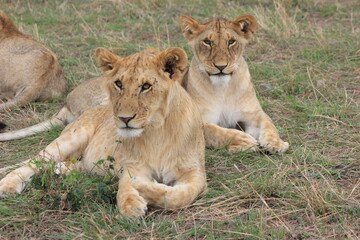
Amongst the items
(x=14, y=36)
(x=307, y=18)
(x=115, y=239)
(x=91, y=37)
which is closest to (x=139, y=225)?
(x=115, y=239)

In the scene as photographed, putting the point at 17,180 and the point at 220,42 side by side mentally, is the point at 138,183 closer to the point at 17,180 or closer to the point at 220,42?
the point at 17,180

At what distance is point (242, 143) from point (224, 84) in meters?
0.47

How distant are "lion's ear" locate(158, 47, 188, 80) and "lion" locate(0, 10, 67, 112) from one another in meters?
2.58

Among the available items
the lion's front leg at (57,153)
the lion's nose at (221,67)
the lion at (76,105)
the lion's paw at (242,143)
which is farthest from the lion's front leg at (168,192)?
the lion at (76,105)

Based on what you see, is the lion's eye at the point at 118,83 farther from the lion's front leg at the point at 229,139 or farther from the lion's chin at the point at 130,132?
the lion's front leg at the point at 229,139

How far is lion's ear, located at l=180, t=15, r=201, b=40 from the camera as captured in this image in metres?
4.45

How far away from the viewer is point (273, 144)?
3.95 metres

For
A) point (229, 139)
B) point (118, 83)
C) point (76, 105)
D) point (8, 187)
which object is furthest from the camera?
point (76, 105)

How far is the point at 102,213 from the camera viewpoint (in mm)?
2939

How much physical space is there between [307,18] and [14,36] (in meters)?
3.38

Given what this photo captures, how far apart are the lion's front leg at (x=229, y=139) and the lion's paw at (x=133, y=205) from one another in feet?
3.79

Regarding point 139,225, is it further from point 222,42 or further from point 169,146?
point 222,42

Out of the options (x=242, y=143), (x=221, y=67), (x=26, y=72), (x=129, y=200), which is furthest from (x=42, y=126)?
(x=129, y=200)

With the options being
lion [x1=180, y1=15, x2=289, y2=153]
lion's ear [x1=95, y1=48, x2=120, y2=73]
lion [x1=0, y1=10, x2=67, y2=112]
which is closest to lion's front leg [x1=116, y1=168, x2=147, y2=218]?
lion's ear [x1=95, y1=48, x2=120, y2=73]
